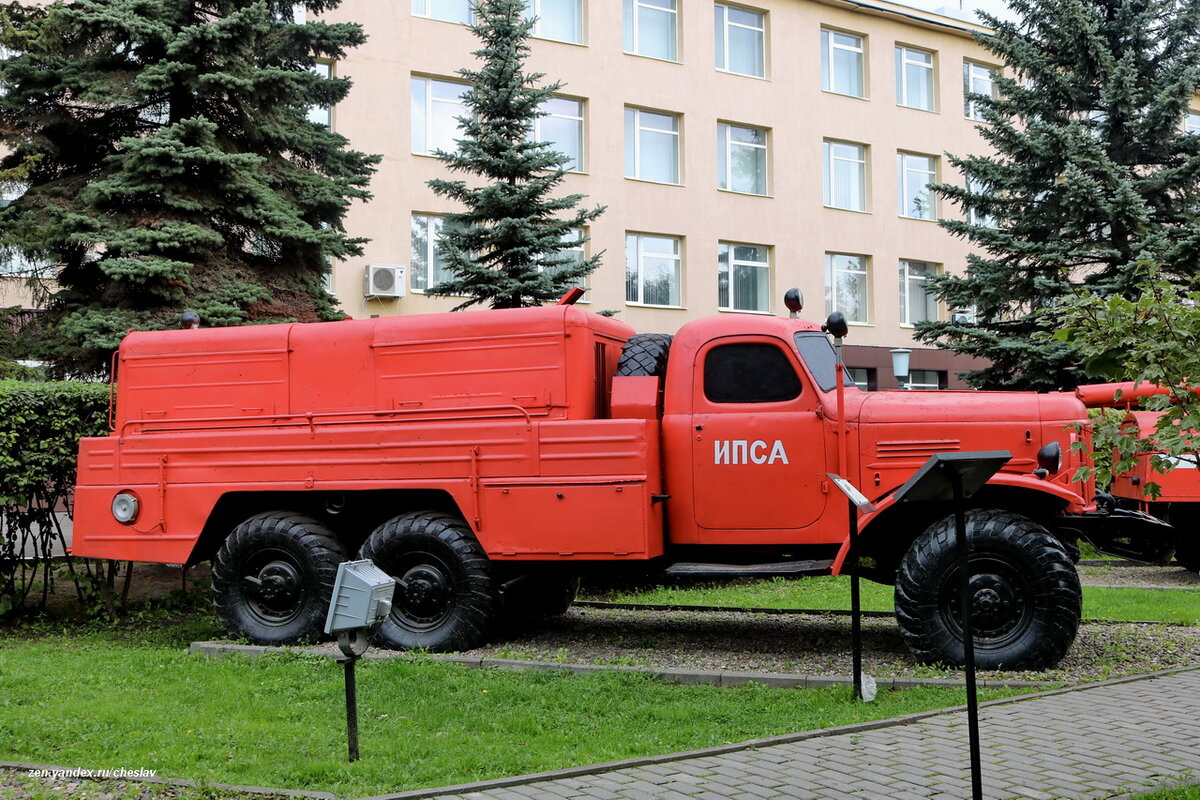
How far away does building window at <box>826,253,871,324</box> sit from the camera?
104ft

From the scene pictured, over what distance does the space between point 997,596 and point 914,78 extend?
28.0 metres

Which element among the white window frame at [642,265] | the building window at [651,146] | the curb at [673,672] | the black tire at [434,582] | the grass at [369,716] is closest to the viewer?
the grass at [369,716]

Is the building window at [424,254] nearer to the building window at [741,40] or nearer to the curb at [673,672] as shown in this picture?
the building window at [741,40]

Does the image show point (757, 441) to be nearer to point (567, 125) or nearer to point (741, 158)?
point (567, 125)

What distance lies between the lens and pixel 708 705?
25.0ft

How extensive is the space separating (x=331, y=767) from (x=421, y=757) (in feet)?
1.69

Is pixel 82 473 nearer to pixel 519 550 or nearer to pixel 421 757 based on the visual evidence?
pixel 519 550

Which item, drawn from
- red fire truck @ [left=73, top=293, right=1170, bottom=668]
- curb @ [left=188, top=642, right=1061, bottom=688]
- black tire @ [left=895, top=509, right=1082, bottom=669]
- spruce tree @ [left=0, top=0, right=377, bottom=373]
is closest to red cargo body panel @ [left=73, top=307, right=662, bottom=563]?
red fire truck @ [left=73, top=293, right=1170, bottom=668]

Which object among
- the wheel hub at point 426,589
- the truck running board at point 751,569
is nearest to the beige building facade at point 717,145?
the wheel hub at point 426,589

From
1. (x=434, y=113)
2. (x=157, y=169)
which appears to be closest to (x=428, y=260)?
(x=434, y=113)

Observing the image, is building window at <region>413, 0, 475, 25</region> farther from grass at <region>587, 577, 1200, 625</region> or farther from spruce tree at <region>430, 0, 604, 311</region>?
grass at <region>587, 577, 1200, 625</region>

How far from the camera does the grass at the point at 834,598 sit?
38.9 feet

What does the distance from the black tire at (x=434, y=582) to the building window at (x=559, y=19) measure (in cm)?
1955

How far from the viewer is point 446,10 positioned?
2611cm
